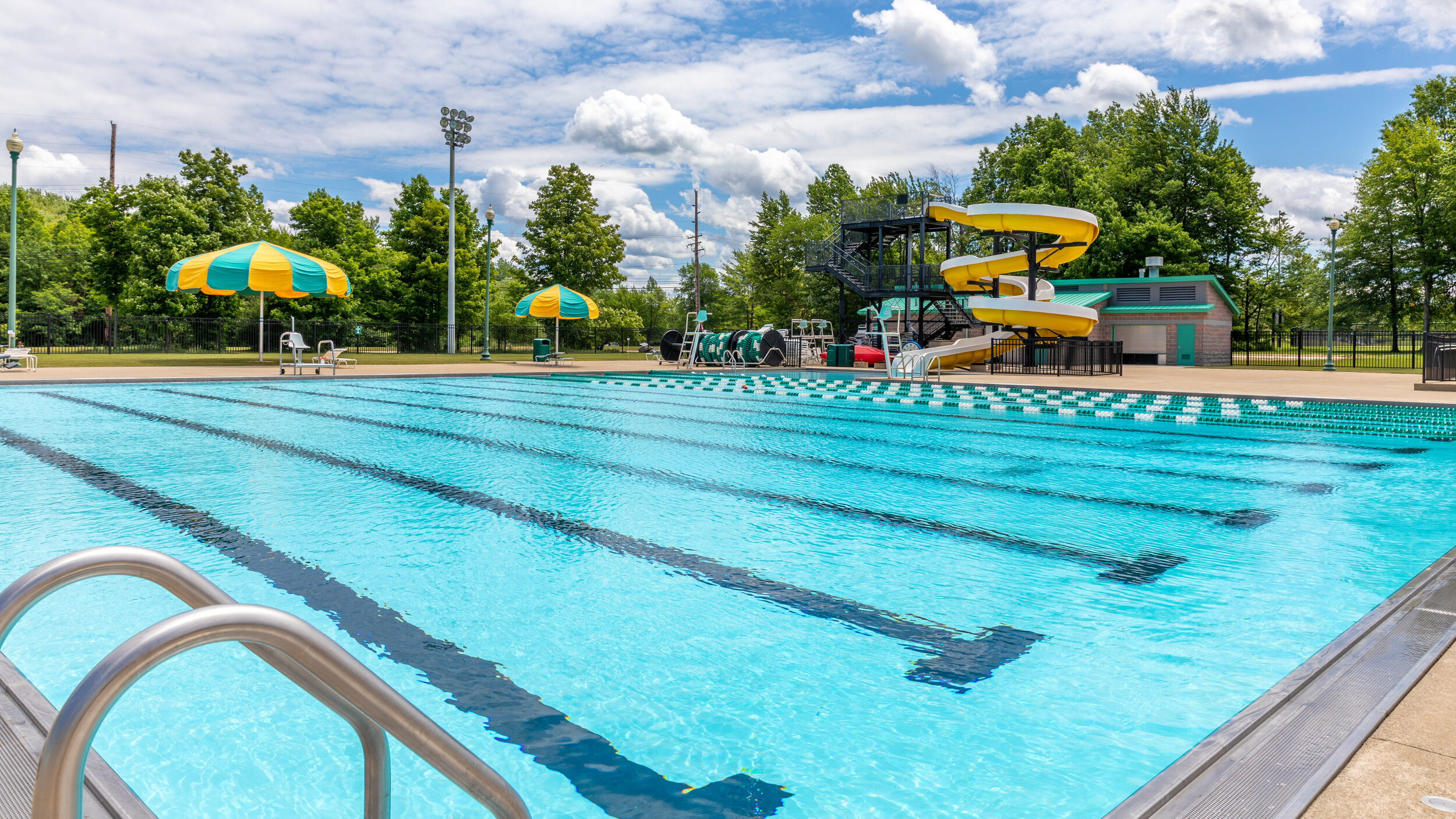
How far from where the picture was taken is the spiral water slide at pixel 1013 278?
23.6 m

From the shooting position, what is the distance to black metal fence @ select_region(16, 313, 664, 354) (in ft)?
107

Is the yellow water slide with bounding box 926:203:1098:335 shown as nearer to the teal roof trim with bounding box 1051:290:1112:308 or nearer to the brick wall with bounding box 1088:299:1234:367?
the teal roof trim with bounding box 1051:290:1112:308

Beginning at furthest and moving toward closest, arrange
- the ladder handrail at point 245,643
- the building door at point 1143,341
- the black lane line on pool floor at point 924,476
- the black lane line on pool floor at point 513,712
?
1. the building door at point 1143,341
2. the black lane line on pool floor at point 924,476
3. the black lane line on pool floor at point 513,712
4. the ladder handrail at point 245,643

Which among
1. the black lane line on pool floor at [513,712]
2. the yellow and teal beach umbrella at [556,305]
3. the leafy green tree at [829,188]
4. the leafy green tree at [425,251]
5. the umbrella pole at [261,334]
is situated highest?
the leafy green tree at [829,188]

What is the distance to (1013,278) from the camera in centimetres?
2798

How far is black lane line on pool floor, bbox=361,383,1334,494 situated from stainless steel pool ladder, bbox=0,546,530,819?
25.5 feet

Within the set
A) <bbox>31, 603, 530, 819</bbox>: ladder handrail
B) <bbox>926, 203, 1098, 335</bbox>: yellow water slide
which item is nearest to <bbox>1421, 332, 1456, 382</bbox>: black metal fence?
<bbox>926, 203, 1098, 335</bbox>: yellow water slide

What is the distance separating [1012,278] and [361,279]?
35.4 metres

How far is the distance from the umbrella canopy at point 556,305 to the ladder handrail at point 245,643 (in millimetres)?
25451

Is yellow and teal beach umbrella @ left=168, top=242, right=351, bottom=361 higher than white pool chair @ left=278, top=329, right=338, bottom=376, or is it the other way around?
yellow and teal beach umbrella @ left=168, top=242, right=351, bottom=361

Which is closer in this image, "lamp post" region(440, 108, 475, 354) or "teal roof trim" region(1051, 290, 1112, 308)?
Answer: "lamp post" region(440, 108, 475, 354)

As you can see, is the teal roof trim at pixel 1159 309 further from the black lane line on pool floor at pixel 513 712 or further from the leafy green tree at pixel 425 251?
the black lane line on pool floor at pixel 513 712

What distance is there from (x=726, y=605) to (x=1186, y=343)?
35.7m

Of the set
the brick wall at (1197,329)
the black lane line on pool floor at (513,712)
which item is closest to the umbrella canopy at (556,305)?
the black lane line on pool floor at (513,712)
